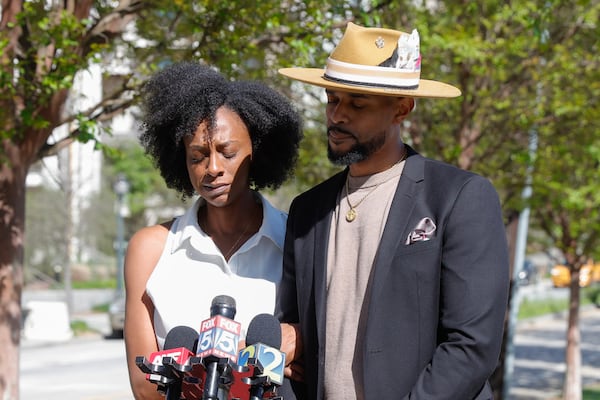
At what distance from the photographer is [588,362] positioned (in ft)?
75.3

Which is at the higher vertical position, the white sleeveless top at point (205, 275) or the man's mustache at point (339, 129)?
the man's mustache at point (339, 129)

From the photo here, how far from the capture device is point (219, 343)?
2822 millimetres

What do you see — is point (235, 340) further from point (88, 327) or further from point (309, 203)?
point (88, 327)

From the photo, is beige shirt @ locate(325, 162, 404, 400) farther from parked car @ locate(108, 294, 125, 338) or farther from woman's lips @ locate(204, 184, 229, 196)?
parked car @ locate(108, 294, 125, 338)

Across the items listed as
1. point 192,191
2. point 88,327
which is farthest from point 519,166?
point 88,327

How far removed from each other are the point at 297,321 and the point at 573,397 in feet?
43.2

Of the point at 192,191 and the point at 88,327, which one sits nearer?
the point at 192,191

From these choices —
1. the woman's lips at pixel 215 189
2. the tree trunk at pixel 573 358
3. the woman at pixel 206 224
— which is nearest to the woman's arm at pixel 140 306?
the woman at pixel 206 224

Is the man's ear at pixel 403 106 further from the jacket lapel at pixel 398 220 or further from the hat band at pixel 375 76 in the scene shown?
the jacket lapel at pixel 398 220

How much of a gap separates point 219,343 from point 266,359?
0.79ft

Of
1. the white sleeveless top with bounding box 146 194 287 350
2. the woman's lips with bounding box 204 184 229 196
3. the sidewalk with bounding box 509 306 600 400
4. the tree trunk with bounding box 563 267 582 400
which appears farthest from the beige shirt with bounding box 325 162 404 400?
the sidewalk with bounding box 509 306 600 400

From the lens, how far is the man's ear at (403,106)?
3.38m

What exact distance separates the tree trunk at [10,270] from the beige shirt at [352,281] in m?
4.88

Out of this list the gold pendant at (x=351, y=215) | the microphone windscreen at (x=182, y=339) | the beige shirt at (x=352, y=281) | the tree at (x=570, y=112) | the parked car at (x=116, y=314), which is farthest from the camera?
the parked car at (x=116, y=314)
